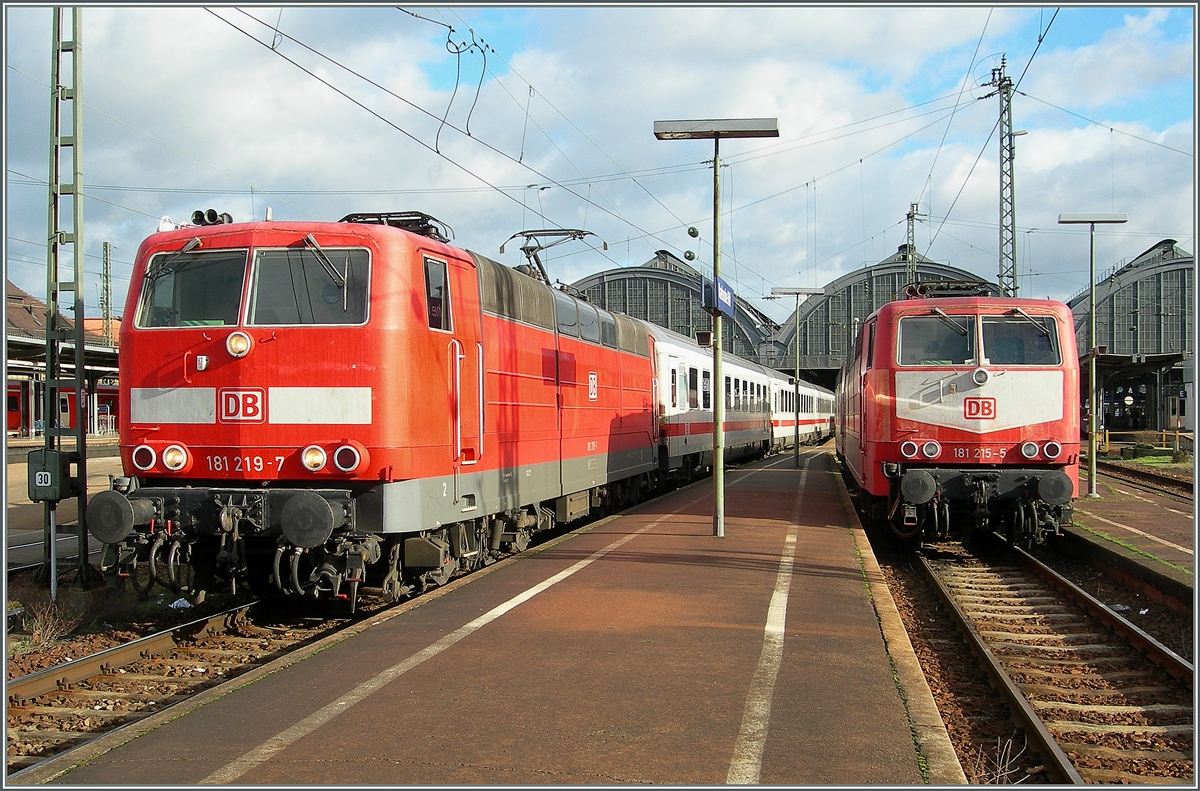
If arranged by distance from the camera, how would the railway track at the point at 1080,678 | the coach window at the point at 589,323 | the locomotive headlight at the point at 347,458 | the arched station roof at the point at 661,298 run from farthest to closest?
1. the arched station roof at the point at 661,298
2. the coach window at the point at 589,323
3. the locomotive headlight at the point at 347,458
4. the railway track at the point at 1080,678

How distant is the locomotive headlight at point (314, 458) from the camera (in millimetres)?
7734

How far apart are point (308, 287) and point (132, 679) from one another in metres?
3.43

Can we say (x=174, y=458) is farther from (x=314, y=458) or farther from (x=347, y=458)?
(x=347, y=458)

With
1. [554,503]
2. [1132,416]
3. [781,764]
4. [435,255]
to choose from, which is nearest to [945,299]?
[554,503]

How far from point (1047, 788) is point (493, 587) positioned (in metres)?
5.42

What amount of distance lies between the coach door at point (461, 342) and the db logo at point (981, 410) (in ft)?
21.1

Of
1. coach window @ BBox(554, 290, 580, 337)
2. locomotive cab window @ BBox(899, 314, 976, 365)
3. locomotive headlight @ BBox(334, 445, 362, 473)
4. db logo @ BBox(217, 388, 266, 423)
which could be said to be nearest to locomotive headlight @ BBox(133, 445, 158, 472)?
db logo @ BBox(217, 388, 266, 423)

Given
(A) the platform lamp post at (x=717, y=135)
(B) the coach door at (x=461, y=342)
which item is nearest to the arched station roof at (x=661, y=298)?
(A) the platform lamp post at (x=717, y=135)

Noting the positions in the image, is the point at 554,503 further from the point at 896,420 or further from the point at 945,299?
the point at 945,299

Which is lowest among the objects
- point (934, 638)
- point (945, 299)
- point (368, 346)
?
point (934, 638)

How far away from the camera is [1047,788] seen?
15.3ft

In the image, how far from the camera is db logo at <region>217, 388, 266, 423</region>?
7.86 meters

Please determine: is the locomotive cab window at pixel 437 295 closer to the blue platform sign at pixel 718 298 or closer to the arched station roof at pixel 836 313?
the blue platform sign at pixel 718 298

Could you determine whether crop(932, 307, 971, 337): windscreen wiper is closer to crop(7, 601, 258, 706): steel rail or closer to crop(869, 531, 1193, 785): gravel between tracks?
crop(869, 531, 1193, 785): gravel between tracks
